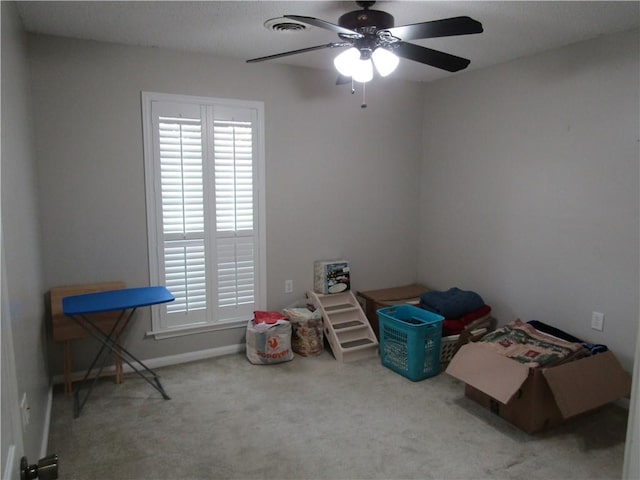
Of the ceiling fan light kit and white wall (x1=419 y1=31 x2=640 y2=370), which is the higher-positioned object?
the ceiling fan light kit

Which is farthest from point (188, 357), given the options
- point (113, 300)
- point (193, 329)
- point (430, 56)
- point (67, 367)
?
point (430, 56)

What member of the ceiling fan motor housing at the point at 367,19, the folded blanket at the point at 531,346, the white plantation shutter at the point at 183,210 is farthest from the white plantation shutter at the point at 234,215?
the folded blanket at the point at 531,346

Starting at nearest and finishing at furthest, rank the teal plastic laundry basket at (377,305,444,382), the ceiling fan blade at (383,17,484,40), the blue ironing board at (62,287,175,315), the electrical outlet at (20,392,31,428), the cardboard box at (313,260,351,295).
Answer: the electrical outlet at (20,392,31,428) → the ceiling fan blade at (383,17,484,40) → the blue ironing board at (62,287,175,315) → the teal plastic laundry basket at (377,305,444,382) → the cardboard box at (313,260,351,295)

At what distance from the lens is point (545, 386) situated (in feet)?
8.16

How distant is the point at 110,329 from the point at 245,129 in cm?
182

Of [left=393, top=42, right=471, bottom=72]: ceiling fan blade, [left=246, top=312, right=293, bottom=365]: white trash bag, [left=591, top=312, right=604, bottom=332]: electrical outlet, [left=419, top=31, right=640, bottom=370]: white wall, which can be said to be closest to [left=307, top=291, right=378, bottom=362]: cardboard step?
[left=246, top=312, right=293, bottom=365]: white trash bag

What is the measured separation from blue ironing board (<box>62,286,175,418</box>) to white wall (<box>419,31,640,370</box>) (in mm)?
2615

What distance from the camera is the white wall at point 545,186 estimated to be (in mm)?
2797

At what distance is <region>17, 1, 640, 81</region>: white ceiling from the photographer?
Result: 7.72 ft

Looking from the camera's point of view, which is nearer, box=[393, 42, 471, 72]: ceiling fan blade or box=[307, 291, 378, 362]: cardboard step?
box=[393, 42, 471, 72]: ceiling fan blade

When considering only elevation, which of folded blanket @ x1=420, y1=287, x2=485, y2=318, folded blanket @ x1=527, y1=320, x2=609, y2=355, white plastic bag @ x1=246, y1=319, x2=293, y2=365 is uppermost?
folded blanket @ x1=420, y1=287, x2=485, y2=318

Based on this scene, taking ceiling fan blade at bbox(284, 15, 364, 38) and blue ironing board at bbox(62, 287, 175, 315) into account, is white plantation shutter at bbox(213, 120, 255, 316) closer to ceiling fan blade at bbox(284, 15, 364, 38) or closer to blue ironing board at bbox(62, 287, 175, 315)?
blue ironing board at bbox(62, 287, 175, 315)

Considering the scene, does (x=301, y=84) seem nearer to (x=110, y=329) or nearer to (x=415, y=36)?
(x=415, y=36)

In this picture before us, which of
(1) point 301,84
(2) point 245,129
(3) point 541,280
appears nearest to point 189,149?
(2) point 245,129
